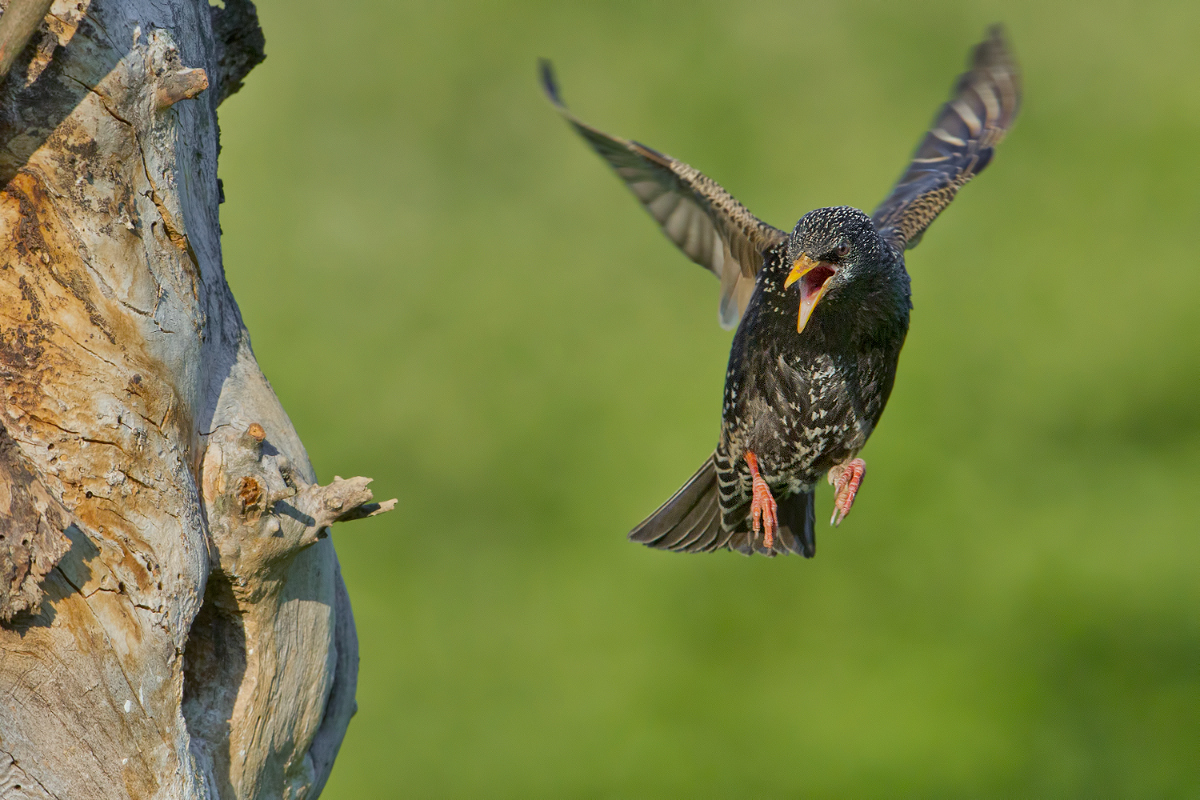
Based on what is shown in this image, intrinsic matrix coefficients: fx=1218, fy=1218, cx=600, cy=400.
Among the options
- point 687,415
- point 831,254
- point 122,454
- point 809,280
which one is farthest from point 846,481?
point 687,415

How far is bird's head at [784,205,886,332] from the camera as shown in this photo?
352 cm

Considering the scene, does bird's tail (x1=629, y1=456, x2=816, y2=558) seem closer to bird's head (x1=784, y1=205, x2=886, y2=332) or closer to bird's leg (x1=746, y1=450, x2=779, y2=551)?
bird's leg (x1=746, y1=450, x2=779, y2=551)

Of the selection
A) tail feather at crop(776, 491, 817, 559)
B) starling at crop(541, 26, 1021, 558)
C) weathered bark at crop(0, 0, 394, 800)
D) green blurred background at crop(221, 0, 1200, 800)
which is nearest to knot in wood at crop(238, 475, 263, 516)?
weathered bark at crop(0, 0, 394, 800)

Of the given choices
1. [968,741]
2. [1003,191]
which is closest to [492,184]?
[1003,191]

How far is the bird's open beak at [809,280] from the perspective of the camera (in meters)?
3.48

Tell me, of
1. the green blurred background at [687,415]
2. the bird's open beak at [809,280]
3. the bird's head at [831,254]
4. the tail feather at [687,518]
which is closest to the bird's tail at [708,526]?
the tail feather at [687,518]

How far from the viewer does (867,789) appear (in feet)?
28.8

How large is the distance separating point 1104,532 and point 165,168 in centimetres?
811

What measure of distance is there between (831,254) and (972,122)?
2336 mm

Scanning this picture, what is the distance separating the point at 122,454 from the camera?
2760mm

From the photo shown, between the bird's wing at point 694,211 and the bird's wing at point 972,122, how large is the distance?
81 centimetres

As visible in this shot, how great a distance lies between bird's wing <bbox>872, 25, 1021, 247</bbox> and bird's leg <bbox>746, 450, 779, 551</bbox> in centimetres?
143

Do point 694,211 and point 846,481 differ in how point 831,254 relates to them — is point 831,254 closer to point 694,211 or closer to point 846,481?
point 846,481

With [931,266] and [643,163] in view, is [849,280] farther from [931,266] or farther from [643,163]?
[931,266]
